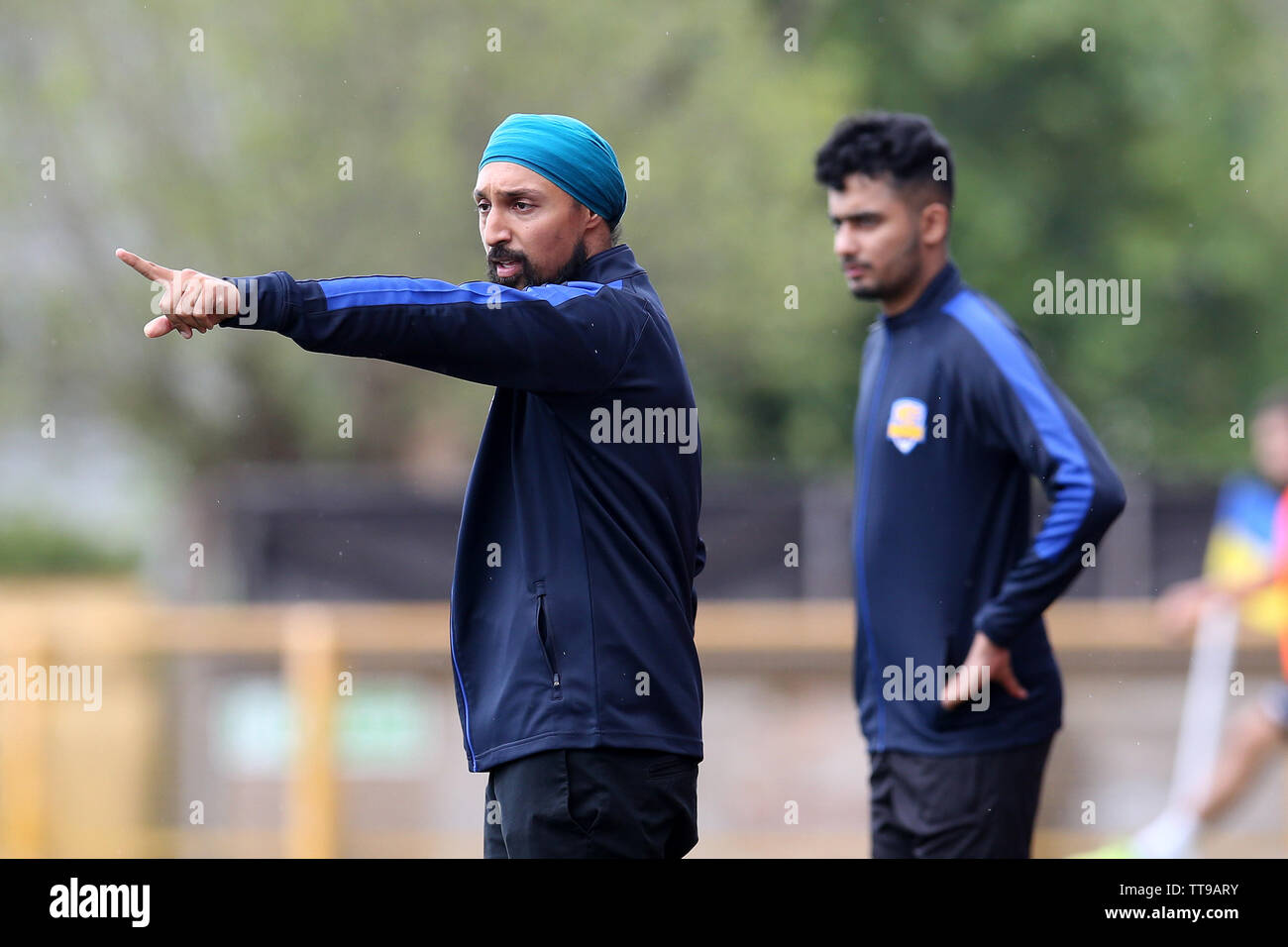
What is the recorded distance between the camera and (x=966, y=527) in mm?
4828

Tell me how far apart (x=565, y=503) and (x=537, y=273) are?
0.51m

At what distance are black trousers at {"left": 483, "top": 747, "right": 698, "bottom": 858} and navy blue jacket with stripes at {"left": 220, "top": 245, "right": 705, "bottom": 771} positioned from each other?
4 cm

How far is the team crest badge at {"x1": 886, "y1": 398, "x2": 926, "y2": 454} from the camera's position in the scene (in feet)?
16.0

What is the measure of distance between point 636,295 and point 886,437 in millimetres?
1490

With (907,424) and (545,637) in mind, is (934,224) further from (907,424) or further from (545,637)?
(545,637)

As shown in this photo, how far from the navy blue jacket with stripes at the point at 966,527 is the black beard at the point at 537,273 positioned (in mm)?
1460

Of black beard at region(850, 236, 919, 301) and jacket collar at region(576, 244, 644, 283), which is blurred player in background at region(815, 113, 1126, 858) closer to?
black beard at region(850, 236, 919, 301)

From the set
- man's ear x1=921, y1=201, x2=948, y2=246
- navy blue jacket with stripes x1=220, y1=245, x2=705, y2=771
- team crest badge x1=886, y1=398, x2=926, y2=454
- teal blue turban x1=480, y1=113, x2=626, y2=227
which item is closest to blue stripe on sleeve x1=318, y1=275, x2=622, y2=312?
navy blue jacket with stripes x1=220, y1=245, x2=705, y2=771

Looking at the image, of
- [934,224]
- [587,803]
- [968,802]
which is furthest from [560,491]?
[934,224]

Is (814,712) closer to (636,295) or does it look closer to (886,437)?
(886,437)

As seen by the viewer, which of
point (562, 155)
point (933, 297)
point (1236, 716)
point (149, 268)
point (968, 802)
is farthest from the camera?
point (1236, 716)

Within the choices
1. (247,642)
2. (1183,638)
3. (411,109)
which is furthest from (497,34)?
(1183,638)

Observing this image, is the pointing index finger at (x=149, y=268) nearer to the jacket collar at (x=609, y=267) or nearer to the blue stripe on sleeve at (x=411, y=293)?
the blue stripe on sleeve at (x=411, y=293)

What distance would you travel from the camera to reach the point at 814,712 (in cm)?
939
